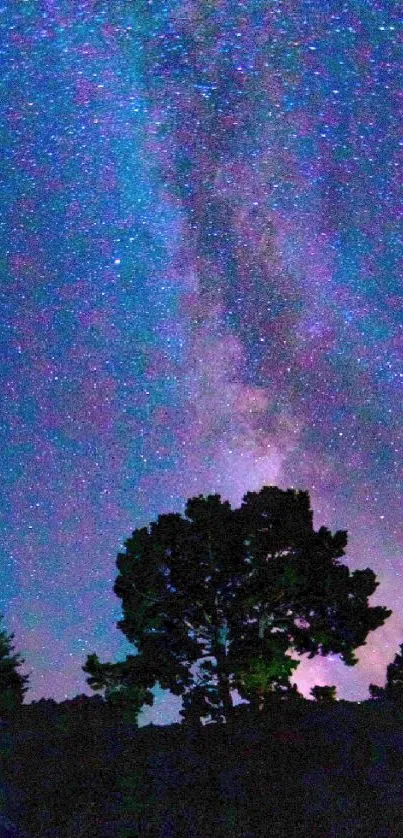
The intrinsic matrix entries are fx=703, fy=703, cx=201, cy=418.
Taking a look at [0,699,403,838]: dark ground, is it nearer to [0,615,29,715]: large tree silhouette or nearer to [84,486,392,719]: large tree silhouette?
[84,486,392,719]: large tree silhouette

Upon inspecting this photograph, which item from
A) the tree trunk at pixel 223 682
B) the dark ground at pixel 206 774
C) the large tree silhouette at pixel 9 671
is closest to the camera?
the dark ground at pixel 206 774

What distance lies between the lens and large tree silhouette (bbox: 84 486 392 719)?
2375 cm

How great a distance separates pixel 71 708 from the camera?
1341 centimetres

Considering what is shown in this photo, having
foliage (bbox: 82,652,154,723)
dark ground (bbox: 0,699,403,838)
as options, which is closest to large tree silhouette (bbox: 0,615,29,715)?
foliage (bbox: 82,652,154,723)

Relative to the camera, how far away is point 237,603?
23922 mm

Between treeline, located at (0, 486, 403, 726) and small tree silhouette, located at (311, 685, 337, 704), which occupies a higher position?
treeline, located at (0, 486, 403, 726)

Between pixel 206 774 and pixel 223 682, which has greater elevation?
pixel 206 774

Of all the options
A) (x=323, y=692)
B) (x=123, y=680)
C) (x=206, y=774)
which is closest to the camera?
(x=206, y=774)

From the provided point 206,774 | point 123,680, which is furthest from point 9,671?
point 206,774

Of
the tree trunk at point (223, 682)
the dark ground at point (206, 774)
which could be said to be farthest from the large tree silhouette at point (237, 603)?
the dark ground at point (206, 774)

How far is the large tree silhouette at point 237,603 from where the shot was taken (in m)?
23.8

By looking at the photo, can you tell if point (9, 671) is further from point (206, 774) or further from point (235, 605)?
point (206, 774)

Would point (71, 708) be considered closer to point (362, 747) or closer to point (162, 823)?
point (162, 823)

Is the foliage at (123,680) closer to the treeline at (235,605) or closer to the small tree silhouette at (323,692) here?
the treeline at (235,605)
